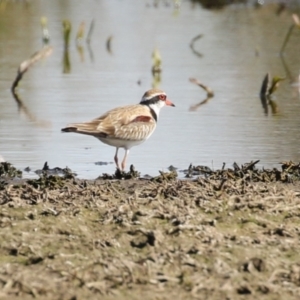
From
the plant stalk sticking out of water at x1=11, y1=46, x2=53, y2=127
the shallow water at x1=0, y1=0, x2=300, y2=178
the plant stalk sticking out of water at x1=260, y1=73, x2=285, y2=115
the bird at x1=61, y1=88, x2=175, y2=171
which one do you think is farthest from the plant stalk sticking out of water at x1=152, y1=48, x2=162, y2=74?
the bird at x1=61, y1=88, x2=175, y2=171

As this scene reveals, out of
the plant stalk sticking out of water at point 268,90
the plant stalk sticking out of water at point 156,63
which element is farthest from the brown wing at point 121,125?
the plant stalk sticking out of water at point 156,63

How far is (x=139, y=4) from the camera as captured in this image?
27156 millimetres

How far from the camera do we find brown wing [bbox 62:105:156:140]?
8023 millimetres

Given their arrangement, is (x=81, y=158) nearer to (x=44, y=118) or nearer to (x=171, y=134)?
(x=171, y=134)

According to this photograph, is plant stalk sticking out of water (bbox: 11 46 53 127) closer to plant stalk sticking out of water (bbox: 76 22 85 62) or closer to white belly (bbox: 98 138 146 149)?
white belly (bbox: 98 138 146 149)

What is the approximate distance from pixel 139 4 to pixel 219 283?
22872 mm

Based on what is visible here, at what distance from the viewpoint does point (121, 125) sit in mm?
8195

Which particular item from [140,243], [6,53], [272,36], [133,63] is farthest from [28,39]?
[140,243]

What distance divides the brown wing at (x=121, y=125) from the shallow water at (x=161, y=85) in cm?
35

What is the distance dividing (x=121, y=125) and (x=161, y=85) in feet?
17.0

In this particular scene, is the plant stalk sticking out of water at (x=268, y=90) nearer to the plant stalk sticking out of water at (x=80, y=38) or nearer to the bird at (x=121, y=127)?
the bird at (x=121, y=127)

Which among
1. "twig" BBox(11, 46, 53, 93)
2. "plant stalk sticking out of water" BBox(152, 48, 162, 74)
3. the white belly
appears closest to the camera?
the white belly

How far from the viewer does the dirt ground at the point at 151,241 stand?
4.77m

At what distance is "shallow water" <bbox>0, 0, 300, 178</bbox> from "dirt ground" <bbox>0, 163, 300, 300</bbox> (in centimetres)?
196
